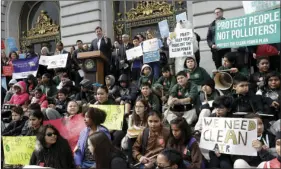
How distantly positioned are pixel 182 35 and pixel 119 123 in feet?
9.81

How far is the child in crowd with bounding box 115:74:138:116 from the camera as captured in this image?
297 inches

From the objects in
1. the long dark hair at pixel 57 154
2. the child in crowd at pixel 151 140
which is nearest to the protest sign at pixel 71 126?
the long dark hair at pixel 57 154

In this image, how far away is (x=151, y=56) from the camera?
9.67 metres

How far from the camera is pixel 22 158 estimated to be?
18.9 ft

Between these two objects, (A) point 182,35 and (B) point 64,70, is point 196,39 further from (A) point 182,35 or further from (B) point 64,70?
(B) point 64,70

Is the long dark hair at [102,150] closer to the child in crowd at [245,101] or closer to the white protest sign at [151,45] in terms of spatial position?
the child in crowd at [245,101]

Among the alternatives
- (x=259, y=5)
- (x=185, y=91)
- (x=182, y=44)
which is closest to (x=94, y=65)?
(x=182, y=44)

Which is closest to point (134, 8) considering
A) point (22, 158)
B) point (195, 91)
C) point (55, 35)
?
point (55, 35)

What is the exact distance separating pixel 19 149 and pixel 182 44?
4.20 metres

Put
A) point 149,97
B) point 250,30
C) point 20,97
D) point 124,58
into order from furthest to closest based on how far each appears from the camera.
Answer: point 124,58
point 20,97
point 149,97
point 250,30

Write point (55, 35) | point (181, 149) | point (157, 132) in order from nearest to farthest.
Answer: point (181, 149), point (157, 132), point (55, 35)

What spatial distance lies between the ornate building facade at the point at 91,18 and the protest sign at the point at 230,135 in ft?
21.4

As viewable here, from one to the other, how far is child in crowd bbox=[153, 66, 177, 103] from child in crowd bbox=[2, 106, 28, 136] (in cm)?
255

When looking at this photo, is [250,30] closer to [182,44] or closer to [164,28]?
[182,44]
